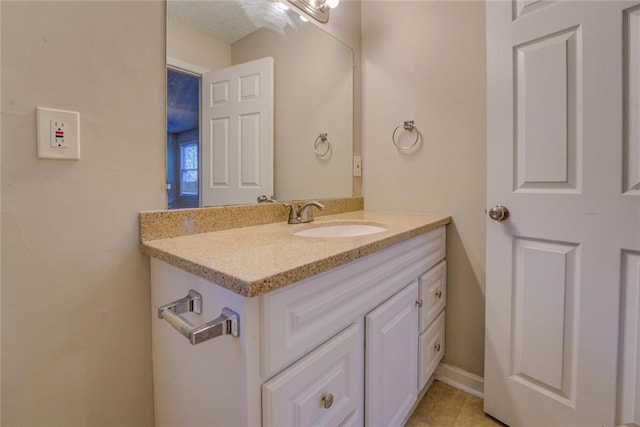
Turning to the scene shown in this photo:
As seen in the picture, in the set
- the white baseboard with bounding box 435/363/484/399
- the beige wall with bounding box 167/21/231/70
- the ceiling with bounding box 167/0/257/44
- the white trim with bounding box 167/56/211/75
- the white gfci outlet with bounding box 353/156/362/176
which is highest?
the ceiling with bounding box 167/0/257/44

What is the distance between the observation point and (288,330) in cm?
60

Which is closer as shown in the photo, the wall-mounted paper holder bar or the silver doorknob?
the wall-mounted paper holder bar

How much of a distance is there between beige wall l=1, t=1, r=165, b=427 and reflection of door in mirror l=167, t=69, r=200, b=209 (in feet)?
0.11

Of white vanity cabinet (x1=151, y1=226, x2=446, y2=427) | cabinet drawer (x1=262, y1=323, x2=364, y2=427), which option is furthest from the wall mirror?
cabinet drawer (x1=262, y1=323, x2=364, y2=427)

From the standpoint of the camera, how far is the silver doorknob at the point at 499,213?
111cm

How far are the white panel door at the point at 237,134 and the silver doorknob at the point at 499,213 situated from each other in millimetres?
867

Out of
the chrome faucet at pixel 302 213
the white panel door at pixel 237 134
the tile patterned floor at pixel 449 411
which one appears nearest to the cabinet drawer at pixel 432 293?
the tile patterned floor at pixel 449 411

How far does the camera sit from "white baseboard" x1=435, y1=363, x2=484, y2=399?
1.35m

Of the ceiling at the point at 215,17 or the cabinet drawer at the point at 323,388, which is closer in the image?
the cabinet drawer at the point at 323,388

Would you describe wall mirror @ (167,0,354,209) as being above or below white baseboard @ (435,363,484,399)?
above

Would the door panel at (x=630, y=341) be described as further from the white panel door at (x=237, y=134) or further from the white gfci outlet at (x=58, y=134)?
the white gfci outlet at (x=58, y=134)

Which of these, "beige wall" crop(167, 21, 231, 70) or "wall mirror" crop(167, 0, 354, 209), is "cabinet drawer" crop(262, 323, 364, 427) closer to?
"wall mirror" crop(167, 0, 354, 209)

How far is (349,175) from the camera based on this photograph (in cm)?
164

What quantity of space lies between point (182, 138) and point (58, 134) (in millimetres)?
302
